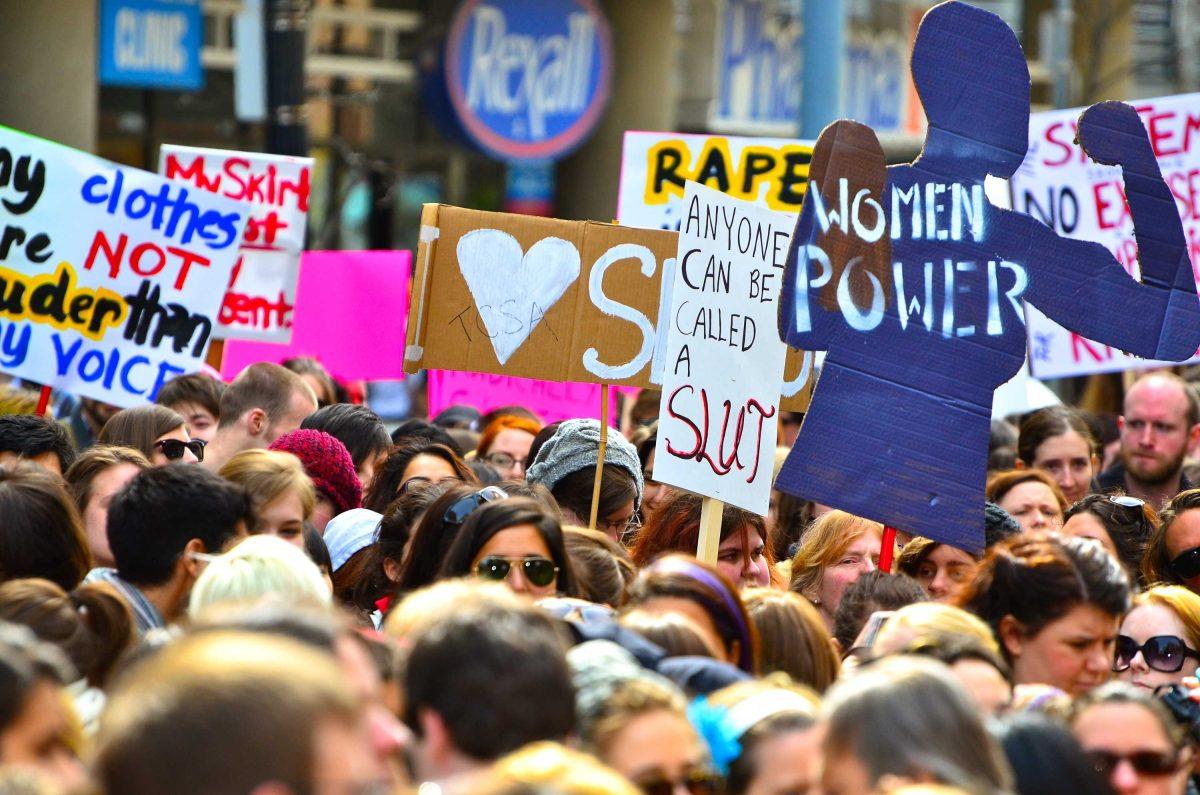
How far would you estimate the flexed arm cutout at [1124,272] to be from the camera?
5.29 meters

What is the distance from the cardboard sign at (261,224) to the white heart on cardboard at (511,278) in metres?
2.54

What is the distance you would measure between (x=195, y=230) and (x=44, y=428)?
1896mm

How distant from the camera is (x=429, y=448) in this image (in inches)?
248

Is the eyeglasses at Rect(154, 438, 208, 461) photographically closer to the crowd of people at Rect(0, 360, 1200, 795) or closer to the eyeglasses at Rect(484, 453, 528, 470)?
→ the crowd of people at Rect(0, 360, 1200, 795)

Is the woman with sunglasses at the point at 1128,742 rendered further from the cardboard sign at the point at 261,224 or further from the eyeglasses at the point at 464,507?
the cardboard sign at the point at 261,224

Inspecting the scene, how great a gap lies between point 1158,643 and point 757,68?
51.4ft

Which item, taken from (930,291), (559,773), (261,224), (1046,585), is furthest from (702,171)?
(559,773)

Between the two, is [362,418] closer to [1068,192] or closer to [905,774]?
[1068,192]

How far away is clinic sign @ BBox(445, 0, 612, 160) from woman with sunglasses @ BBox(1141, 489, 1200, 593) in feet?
38.7

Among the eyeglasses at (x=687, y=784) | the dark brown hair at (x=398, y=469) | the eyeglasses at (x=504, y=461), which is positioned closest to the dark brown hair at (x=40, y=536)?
the dark brown hair at (x=398, y=469)

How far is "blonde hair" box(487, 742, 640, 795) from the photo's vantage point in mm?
2295

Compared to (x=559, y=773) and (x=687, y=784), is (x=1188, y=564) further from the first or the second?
(x=559, y=773)

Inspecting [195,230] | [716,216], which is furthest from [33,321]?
[716,216]

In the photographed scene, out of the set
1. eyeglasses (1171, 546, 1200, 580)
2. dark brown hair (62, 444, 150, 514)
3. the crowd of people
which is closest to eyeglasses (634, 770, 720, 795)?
the crowd of people
